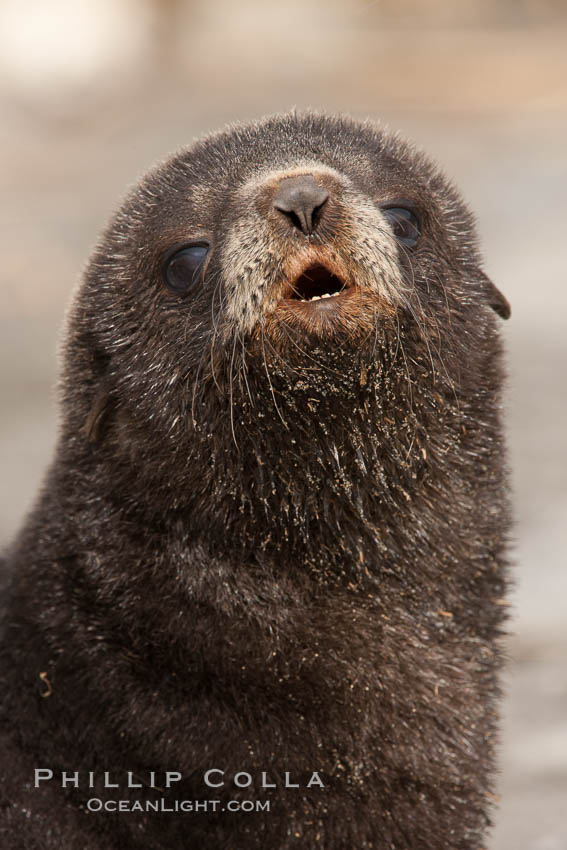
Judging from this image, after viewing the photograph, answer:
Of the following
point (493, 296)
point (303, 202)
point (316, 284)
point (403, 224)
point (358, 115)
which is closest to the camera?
point (303, 202)

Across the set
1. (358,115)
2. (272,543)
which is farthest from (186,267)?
(358,115)

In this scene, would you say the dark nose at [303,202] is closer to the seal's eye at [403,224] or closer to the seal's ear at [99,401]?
the seal's eye at [403,224]

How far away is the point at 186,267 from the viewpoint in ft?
13.7

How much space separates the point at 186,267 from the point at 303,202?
63 cm

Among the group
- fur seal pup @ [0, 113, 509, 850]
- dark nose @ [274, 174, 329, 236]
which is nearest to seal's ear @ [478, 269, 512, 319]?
fur seal pup @ [0, 113, 509, 850]

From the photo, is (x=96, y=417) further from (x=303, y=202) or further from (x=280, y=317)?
(x=303, y=202)

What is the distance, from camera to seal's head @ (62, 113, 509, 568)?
3760 mm

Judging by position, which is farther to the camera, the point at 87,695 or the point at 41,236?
the point at 41,236

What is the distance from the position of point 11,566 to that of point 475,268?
2.06m

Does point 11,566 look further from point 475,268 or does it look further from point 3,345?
point 3,345

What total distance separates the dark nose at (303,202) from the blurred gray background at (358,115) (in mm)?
1399

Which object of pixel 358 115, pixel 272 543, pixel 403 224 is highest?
pixel 358 115

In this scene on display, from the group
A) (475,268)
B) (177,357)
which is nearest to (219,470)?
(177,357)

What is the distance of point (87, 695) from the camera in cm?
412
